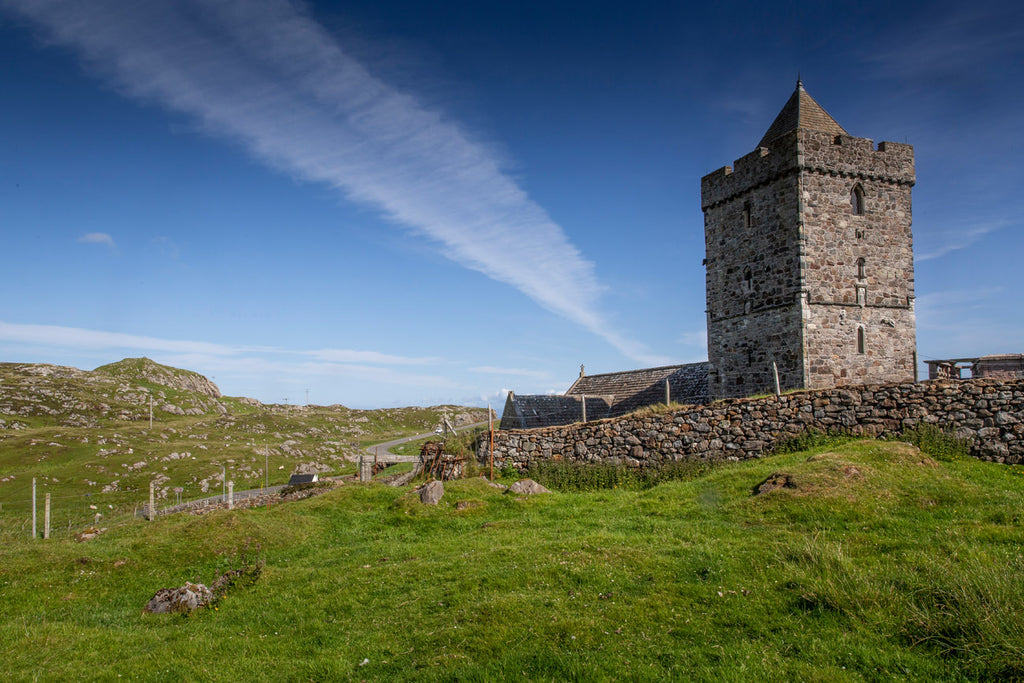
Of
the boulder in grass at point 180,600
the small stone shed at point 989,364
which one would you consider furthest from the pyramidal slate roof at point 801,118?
the boulder in grass at point 180,600

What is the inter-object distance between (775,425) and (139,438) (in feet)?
267

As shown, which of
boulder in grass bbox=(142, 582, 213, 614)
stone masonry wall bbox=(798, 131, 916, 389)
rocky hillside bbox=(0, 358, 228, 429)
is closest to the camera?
boulder in grass bbox=(142, 582, 213, 614)

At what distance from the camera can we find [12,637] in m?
9.79

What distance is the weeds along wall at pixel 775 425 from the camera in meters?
15.7

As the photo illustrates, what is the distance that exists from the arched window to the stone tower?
0.04 m

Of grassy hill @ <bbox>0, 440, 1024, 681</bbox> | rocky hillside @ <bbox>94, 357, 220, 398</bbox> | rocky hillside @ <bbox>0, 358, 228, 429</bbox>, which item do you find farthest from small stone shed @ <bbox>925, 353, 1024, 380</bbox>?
rocky hillside @ <bbox>94, 357, 220, 398</bbox>

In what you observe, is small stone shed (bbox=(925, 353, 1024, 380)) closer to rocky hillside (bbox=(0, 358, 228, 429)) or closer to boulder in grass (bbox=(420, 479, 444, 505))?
boulder in grass (bbox=(420, 479, 444, 505))

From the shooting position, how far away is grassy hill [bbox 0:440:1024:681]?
23.0 feet

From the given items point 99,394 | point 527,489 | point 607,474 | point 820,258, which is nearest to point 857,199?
point 820,258

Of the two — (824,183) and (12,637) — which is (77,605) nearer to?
(12,637)

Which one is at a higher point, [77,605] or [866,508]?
[866,508]

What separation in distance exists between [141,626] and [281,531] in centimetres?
578

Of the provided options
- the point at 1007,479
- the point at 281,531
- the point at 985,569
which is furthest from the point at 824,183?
the point at 281,531

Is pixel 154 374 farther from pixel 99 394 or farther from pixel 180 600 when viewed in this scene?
pixel 180 600
